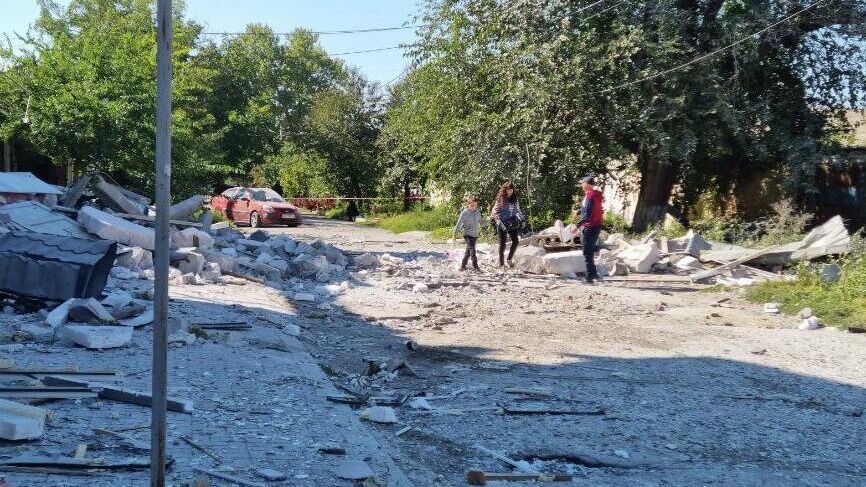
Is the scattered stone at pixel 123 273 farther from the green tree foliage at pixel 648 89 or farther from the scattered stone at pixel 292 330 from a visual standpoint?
the green tree foliage at pixel 648 89

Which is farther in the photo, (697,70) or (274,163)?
(274,163)

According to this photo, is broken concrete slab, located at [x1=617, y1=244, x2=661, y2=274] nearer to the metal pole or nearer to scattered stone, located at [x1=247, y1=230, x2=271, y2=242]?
scattered stone, located at [x1=247, y1=230, x2=271, y2=242]

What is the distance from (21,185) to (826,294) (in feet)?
45.5

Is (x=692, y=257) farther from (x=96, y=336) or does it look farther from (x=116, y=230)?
(x=96, y=336)

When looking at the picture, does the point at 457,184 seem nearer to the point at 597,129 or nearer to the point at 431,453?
the point at 597,129

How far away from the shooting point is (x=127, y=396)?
213 inches

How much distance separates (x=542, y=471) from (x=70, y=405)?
2.96 m

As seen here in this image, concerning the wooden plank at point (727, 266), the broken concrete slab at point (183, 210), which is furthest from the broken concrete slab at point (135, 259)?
the wooden plank at point (727, 266)

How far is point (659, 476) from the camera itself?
5035 mm

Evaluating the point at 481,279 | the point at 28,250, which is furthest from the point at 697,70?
the point at 28,250

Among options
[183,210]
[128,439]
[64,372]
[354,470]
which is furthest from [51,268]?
[183,210]

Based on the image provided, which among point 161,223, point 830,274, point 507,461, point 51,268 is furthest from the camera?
point 830,274

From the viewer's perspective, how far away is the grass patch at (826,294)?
→ 11156mm

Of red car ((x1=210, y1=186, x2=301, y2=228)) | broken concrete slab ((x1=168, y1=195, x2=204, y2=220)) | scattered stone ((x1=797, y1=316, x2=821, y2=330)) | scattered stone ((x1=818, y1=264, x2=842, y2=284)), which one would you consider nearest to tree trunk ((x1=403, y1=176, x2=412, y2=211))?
red car ((x1=210, y1=186, x2=301, y2=228))
